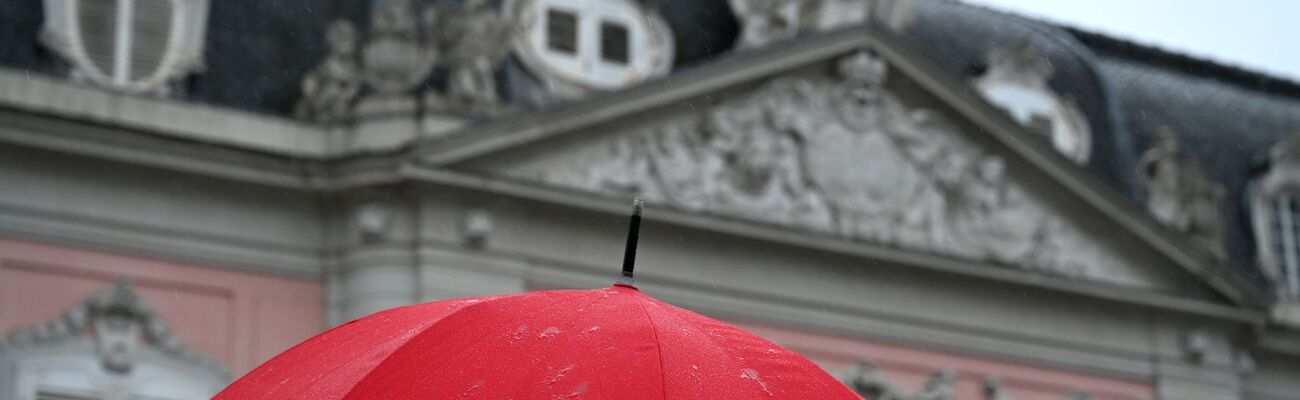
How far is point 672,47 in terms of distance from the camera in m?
19.5

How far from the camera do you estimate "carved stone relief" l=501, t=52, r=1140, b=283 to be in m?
17.9

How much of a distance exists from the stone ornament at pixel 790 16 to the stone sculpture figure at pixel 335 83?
137 inches

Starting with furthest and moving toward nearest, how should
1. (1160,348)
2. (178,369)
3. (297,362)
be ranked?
(1160,348), (178,369), (297,362)

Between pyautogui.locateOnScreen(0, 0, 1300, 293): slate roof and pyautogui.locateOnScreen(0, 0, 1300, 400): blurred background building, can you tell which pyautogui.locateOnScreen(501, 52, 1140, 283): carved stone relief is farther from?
pyautogui.locateOnScreen(0, 0, 1300, 293): slate roof

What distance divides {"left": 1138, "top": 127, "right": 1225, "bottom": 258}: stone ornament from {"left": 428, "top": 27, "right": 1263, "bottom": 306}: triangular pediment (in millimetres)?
778

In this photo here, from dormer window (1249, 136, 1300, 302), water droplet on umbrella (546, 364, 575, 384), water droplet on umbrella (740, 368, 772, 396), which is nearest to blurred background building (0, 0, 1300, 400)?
dormer window (1249, 136, 1300, 302)

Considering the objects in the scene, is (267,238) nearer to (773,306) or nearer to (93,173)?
(93,173)

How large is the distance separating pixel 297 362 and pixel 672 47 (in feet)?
44.1

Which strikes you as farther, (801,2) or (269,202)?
(801,2)

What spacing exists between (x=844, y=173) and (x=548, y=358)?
511 inches

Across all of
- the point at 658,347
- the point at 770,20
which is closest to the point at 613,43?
the point at 770,20

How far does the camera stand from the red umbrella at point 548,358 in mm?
5719

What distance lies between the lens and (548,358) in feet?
18.9

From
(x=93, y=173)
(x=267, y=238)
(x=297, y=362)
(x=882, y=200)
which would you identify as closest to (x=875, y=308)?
(x=882, y=200)
